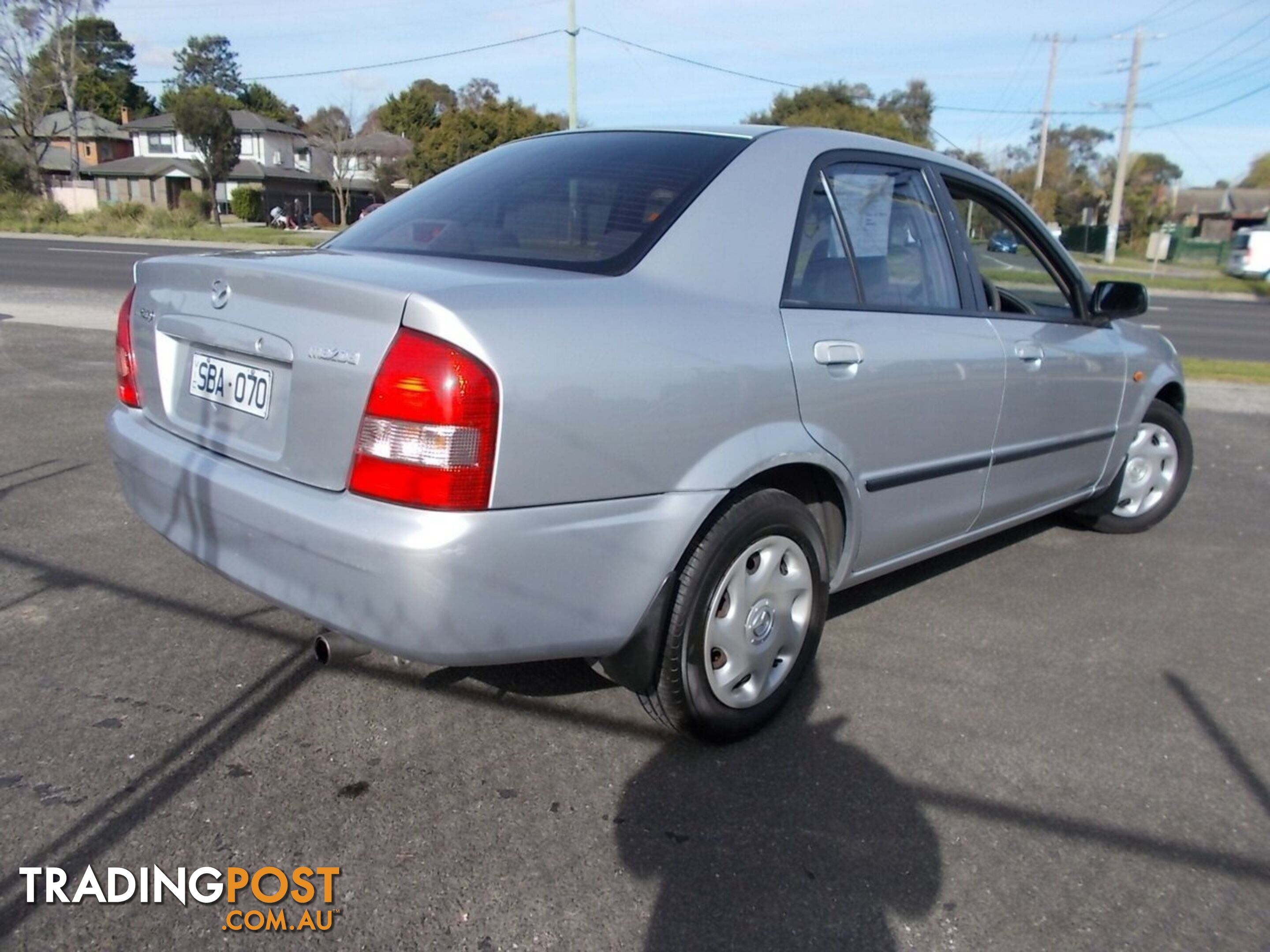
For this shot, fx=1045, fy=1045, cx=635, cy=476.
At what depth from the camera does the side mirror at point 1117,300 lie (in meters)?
4.39

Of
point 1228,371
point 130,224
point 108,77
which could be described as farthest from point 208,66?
point 1228,371

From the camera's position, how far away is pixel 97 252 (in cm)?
2555

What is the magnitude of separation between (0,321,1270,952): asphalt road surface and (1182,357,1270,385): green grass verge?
7.20m

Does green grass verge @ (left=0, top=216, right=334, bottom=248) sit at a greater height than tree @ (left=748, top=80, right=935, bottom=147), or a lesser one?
lesser

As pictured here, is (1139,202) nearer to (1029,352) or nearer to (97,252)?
(97,252)

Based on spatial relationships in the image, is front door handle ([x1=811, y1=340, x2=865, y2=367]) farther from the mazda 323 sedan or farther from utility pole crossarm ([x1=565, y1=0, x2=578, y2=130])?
utility pole crossarm ([x1=565, y1=0, x2=578, y2=130])

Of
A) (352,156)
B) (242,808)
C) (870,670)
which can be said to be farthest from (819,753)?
A: (352,156)

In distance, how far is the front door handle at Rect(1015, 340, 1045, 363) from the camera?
386cm

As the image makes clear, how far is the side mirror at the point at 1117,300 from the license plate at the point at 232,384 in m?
3.44

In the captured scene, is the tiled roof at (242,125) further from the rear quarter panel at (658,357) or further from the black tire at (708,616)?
the black tire at (708,616)

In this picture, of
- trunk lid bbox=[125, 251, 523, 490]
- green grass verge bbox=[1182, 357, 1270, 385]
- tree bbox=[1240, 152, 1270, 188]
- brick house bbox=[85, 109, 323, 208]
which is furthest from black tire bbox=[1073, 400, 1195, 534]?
tree bbox=[1240, 152, 1270, 188]

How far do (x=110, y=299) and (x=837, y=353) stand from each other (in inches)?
524

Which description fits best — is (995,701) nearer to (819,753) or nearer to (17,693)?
(819,753)

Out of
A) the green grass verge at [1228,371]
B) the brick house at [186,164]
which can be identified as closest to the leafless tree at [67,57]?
the brick house at [186,164]
